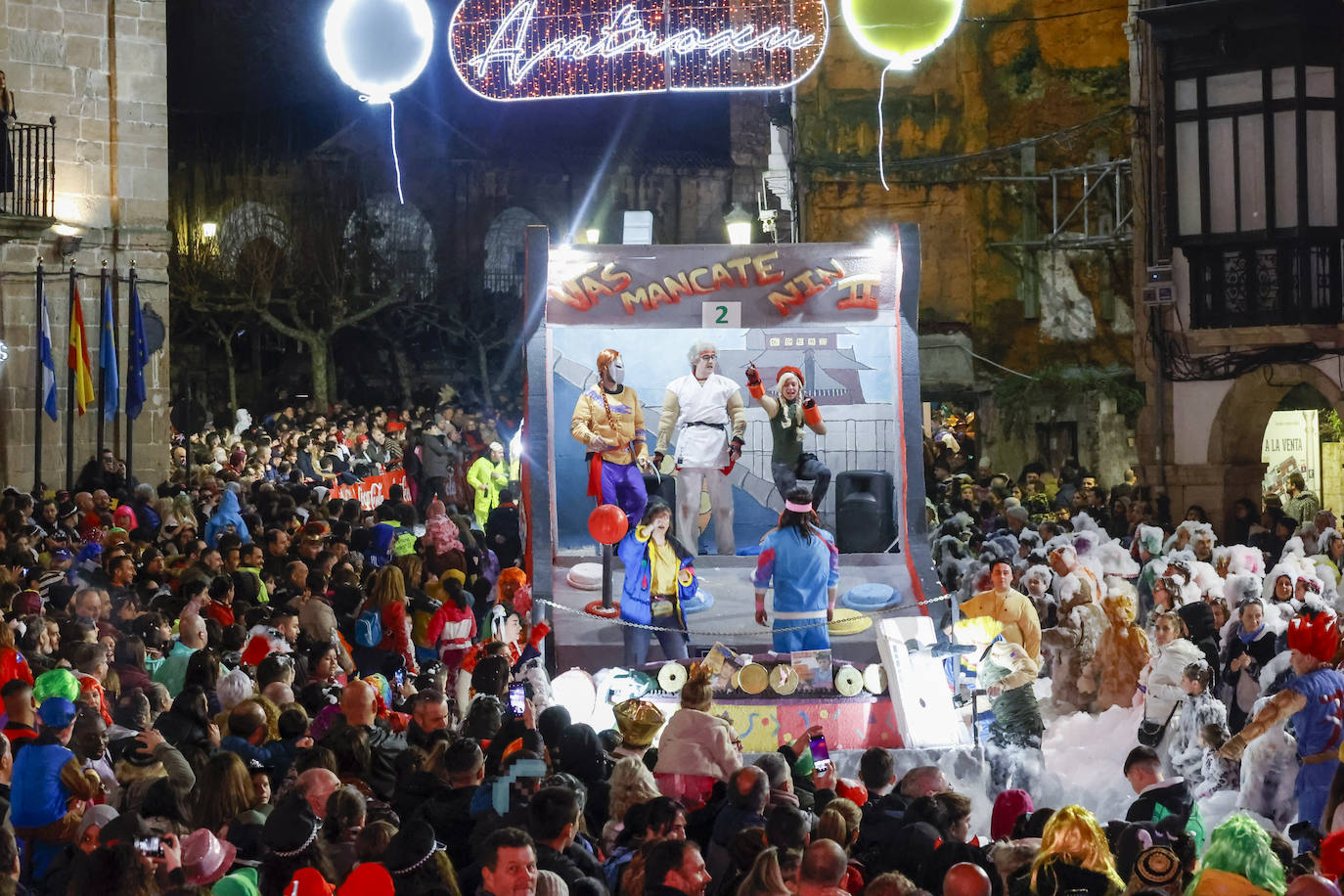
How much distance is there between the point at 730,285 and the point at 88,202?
425 inches

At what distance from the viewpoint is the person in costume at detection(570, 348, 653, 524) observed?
47.3 ft

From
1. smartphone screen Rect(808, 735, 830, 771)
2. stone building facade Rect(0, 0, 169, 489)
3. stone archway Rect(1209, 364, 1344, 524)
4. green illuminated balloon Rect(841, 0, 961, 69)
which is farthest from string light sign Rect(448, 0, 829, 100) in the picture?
stone archway Rect(1209, 364, 1344, 524)

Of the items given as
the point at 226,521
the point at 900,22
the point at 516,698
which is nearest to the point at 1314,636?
the point at 516,698

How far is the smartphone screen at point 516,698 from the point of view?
445 inches

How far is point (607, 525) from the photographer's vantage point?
1301cm

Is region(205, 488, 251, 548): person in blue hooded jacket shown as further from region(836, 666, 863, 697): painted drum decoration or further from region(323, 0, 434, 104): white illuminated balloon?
region(836, 666, 863, 697): painted drum decoration

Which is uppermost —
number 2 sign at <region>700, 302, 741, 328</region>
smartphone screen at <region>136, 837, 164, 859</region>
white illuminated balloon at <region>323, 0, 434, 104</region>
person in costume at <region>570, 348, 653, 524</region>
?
white illuminated balloon at <region>323, 0, 434, 104</region>

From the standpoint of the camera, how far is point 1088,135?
31500 mm

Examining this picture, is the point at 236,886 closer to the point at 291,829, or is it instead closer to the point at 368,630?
the point at 291,829

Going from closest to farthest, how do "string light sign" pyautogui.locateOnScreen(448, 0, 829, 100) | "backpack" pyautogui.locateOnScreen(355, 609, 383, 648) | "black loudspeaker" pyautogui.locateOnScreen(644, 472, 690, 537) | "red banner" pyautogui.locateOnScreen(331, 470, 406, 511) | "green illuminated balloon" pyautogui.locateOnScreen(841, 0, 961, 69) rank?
"backpack" pyautogui.locateOnScreen(355, 609, 383, 648) < "green illuminated balloon" pyautogui.locateOnScreen(841, 0, 961, 69) < "black loudspeaker" pyautogui.locateOnScreen(644, 472, 690, 537) < "string light sign" pyautogui.locateOnScreen(448, 0, 829, 100) < "red banner" pyautogui.locateOnScreen(331, 470, 406, 511)

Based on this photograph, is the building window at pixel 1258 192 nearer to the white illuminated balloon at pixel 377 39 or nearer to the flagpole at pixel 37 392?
the white illuminated balloon at pixel 377 39

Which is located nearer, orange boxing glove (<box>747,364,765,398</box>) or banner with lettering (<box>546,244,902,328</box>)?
banner with lettering (<box>546,244,902,328</box>)

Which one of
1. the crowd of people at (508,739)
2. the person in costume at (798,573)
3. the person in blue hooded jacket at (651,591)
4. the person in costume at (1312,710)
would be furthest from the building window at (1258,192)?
the person in costume at (1312,710)

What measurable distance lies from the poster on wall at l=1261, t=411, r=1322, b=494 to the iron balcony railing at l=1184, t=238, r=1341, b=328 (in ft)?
8.32
